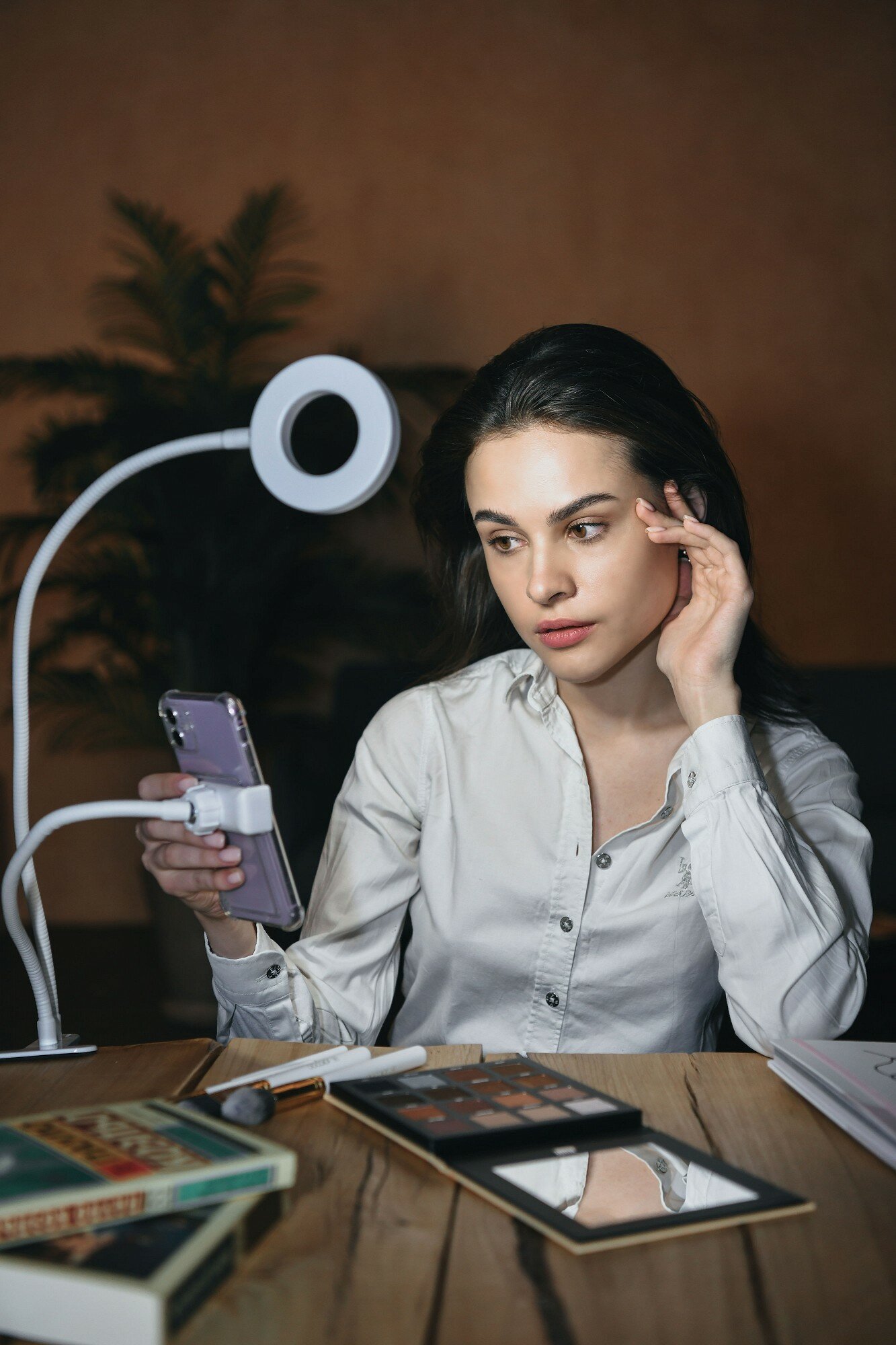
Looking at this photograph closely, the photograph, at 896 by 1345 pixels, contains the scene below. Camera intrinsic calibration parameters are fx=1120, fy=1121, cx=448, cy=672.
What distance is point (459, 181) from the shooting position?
324cm

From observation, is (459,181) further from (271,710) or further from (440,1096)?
(440,1096)

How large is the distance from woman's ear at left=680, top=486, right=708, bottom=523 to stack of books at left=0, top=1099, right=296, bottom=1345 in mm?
992

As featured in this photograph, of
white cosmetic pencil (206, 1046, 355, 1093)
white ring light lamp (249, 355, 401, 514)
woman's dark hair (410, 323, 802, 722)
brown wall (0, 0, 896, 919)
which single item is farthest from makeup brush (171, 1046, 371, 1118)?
brown wall (0, 0, 896, 919)

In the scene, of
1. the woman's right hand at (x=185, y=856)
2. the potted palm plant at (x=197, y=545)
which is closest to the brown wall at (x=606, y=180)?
the potted palm plant at (x=197, y=545)

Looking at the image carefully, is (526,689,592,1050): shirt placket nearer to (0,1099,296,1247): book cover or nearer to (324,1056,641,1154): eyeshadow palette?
(324,1056,641,1154): eyeshadow palette

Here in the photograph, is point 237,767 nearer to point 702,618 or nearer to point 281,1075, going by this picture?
point 281,1075

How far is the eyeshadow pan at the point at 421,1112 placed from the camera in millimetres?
789

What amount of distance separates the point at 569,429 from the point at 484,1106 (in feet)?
2.65

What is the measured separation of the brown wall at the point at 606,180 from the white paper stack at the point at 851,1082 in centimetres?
237

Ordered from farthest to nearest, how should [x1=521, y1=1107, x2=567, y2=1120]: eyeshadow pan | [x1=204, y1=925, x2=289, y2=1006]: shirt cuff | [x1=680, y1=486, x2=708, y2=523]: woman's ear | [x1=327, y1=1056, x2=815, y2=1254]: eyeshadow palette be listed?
[x1=680, y1=486, x2=708, y2=523]: woman's ear < [x1=204, y1=925, x2=289, y2=1006]: shirt cuff < [x1=521, y1=1107, x2=567, y2=1120]: eyeshadow pan < [x1=327, y1=1056, x2=815, y2=1254]: eyeshadow palette

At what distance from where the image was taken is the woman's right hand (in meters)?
0.94

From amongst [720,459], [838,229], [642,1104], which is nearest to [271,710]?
[720,459]

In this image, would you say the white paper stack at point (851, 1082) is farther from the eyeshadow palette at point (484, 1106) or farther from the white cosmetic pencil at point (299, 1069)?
the white cosmetic pencil at point (299, 1069)

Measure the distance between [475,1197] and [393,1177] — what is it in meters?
0.06
